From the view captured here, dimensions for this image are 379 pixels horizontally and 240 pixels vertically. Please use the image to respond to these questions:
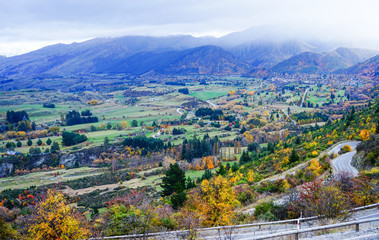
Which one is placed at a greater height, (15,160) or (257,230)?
(257,230)

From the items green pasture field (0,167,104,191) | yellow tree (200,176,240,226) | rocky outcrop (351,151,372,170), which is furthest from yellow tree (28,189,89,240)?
green pasture field (0,167,104,191)

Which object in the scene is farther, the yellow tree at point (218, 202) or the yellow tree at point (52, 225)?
the yellow tree at point (218, 202)

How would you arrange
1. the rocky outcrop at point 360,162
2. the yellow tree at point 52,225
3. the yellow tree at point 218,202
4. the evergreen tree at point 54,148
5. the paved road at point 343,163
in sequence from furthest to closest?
the evergreen tree at point 54,148 < the paved road at point 343,163 < the rocky outcrop at point 360,162 < the yellow tree at point 218,202 < the yellow tree at point 52,225

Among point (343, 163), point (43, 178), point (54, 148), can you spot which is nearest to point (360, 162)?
point (343, 163)

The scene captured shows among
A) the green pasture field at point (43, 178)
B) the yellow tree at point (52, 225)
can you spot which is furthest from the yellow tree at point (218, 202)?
the green pasture field at point (43, 178)

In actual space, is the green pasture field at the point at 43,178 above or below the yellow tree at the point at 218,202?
below

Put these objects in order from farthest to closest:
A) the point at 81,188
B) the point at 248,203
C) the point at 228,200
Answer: the point at 81,188, the point at 248,203, the point at 228,200

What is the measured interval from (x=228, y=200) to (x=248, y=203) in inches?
254

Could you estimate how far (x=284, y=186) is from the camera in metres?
30.3

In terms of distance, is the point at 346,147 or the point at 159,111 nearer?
the point at 346,147

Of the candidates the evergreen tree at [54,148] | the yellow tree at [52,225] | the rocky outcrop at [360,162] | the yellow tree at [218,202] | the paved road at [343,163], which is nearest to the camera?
the yellow tree at [52,225]

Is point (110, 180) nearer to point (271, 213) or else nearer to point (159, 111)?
point (271, 213)

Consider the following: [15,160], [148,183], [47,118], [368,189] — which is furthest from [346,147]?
[47,118]

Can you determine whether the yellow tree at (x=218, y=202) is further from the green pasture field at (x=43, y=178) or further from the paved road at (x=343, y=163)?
the green pasture field at (x=43, y=178)
